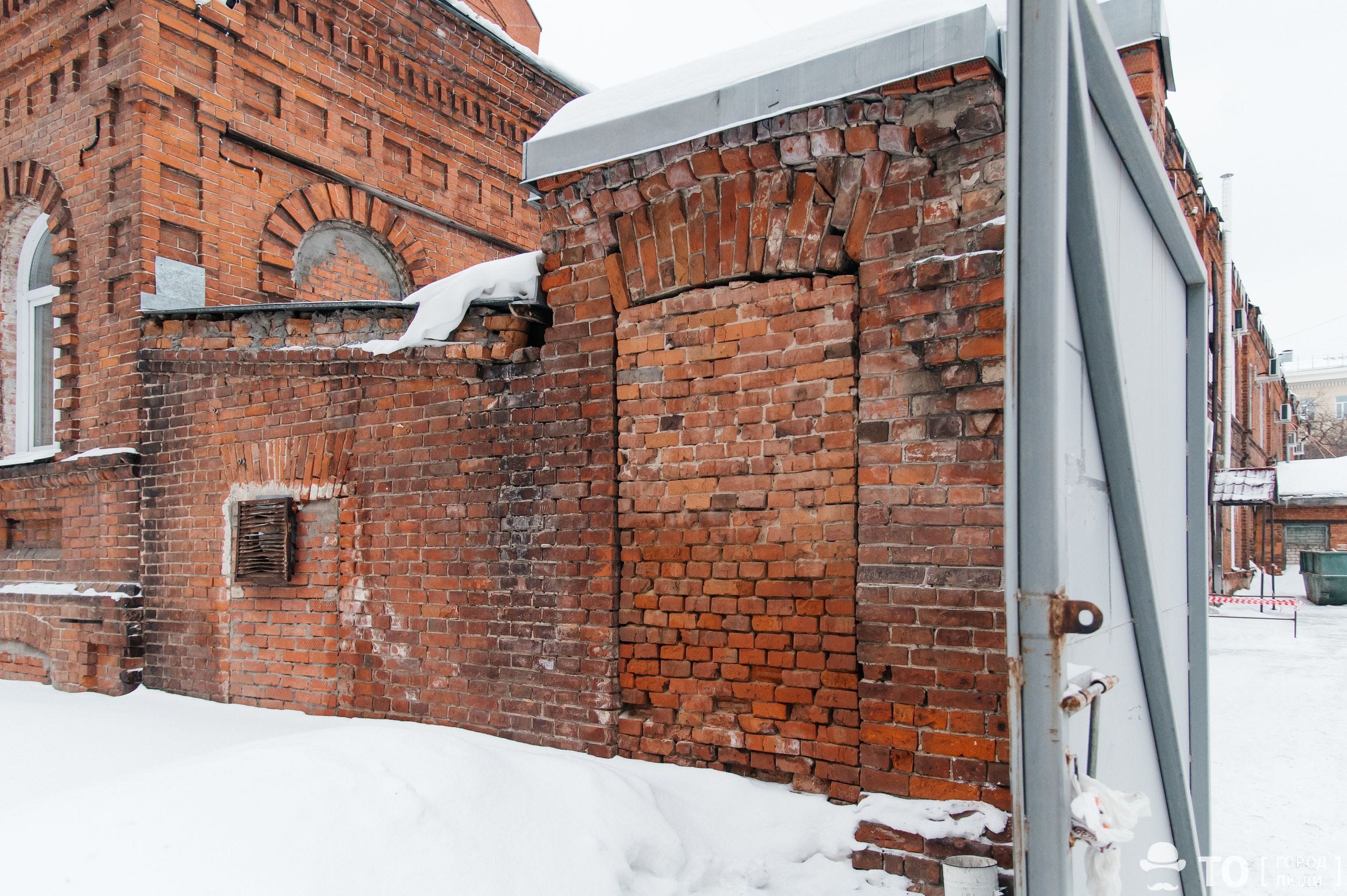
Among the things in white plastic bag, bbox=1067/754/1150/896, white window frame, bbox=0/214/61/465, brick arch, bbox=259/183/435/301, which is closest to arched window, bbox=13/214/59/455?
white window frame, bbox=0/214/61/465

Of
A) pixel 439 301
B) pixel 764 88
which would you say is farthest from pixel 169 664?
pixel 764 88

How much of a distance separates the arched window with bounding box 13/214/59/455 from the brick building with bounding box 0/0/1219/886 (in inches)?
19.6

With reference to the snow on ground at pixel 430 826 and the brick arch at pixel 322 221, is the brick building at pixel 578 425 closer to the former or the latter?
the brick arch at pixel 322 221

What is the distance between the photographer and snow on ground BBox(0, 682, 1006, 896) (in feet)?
7.95

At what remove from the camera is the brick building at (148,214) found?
622cm

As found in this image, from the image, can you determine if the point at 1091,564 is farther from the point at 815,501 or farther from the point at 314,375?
the point at 314,375

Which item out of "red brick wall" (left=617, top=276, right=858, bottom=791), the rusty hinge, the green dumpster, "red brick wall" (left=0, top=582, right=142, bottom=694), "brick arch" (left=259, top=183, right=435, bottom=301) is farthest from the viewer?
the green dumpster

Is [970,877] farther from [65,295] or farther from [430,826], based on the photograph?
[65,295]

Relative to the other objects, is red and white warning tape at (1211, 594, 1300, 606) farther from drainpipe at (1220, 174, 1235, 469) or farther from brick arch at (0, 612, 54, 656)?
brick arch at (0, 612, 54, 656)

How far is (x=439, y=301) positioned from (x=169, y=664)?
11.7 feet

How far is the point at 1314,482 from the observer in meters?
22.3

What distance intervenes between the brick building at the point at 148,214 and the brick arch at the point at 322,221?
0.02 metres

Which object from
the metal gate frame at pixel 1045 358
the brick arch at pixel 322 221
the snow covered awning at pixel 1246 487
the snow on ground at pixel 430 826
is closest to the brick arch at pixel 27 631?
the brick arch at pixel 322 221

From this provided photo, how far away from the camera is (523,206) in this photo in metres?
9.41
